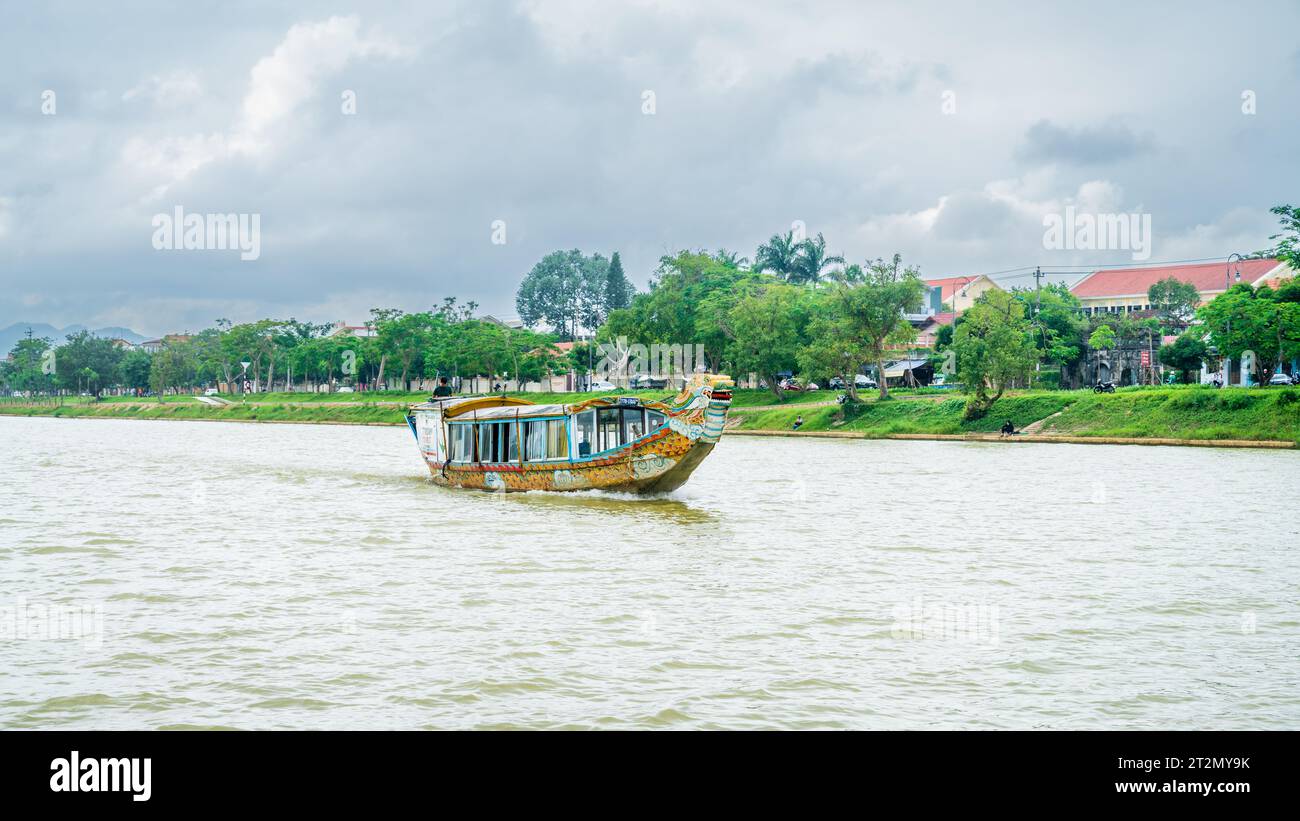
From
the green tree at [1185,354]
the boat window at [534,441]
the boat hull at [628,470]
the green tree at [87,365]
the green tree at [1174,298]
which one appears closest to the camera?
the boat hull at [628,470]

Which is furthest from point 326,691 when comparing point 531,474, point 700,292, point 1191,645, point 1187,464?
point 700,292

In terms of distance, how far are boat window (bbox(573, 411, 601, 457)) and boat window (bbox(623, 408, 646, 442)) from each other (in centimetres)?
90

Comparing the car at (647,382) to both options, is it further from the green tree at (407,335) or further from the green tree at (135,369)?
the green tree at (135,369)

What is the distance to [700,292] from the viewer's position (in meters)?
85.9

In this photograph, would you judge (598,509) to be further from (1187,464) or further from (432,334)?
(432,334)

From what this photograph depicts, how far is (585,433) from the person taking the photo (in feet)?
96.9

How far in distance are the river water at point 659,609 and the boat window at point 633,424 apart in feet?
6.43

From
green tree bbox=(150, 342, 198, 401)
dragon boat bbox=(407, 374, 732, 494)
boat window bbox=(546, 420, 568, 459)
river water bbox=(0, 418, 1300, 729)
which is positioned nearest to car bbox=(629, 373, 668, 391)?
green tree bbox=(150, 342, 198, 401)

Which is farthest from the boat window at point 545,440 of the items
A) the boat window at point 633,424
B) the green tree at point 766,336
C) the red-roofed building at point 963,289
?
the red-roofed building at point 963,289

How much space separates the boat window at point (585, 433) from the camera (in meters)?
29.4

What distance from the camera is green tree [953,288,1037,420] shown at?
56250mm

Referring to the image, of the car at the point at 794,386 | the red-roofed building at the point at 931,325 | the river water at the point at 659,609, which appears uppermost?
the red-roofed building at the point at 931,325

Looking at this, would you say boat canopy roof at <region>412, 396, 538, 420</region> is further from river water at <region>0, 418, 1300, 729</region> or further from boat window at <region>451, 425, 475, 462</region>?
river water at <region>0, 418, 1300, 729</region>

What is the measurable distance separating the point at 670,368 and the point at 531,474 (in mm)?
56786
